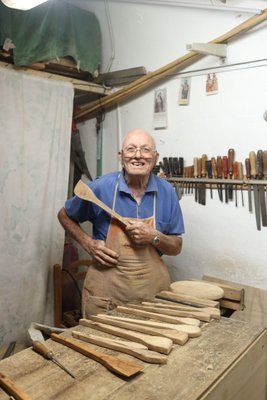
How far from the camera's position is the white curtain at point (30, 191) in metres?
2.56

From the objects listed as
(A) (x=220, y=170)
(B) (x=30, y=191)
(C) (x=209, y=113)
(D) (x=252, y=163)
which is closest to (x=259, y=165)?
(D) (x=252, y=163)

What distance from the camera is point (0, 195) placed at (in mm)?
2525

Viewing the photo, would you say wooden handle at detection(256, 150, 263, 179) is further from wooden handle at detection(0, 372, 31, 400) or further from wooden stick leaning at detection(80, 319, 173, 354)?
wooden handle at detection(0, 372, 31, 400)

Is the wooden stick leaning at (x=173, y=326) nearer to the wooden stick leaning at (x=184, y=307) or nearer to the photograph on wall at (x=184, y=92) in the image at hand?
the wooden stick leaning at (x=184, y=307)

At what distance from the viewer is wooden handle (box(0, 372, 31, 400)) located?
3.09 ft

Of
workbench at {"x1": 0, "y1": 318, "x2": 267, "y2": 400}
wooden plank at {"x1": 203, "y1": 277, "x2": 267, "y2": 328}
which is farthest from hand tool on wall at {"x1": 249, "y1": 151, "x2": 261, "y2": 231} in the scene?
workbench at {"x1": 0, "y1": 318, "x2": 267, "y2": 400}

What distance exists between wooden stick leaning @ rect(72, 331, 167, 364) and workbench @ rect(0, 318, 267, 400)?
0.02m

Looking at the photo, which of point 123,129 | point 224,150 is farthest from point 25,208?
point 224,150

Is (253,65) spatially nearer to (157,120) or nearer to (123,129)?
(157,120)

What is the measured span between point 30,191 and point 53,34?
4.14 feet

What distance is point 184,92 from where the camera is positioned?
2.67m

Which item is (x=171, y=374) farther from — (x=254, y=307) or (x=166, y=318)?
(x=254, y=307)

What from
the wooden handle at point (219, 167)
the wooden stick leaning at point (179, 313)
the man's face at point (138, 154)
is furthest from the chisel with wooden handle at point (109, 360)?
the wooden handle at point (219, 167)

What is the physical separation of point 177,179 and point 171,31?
3.85 feet
